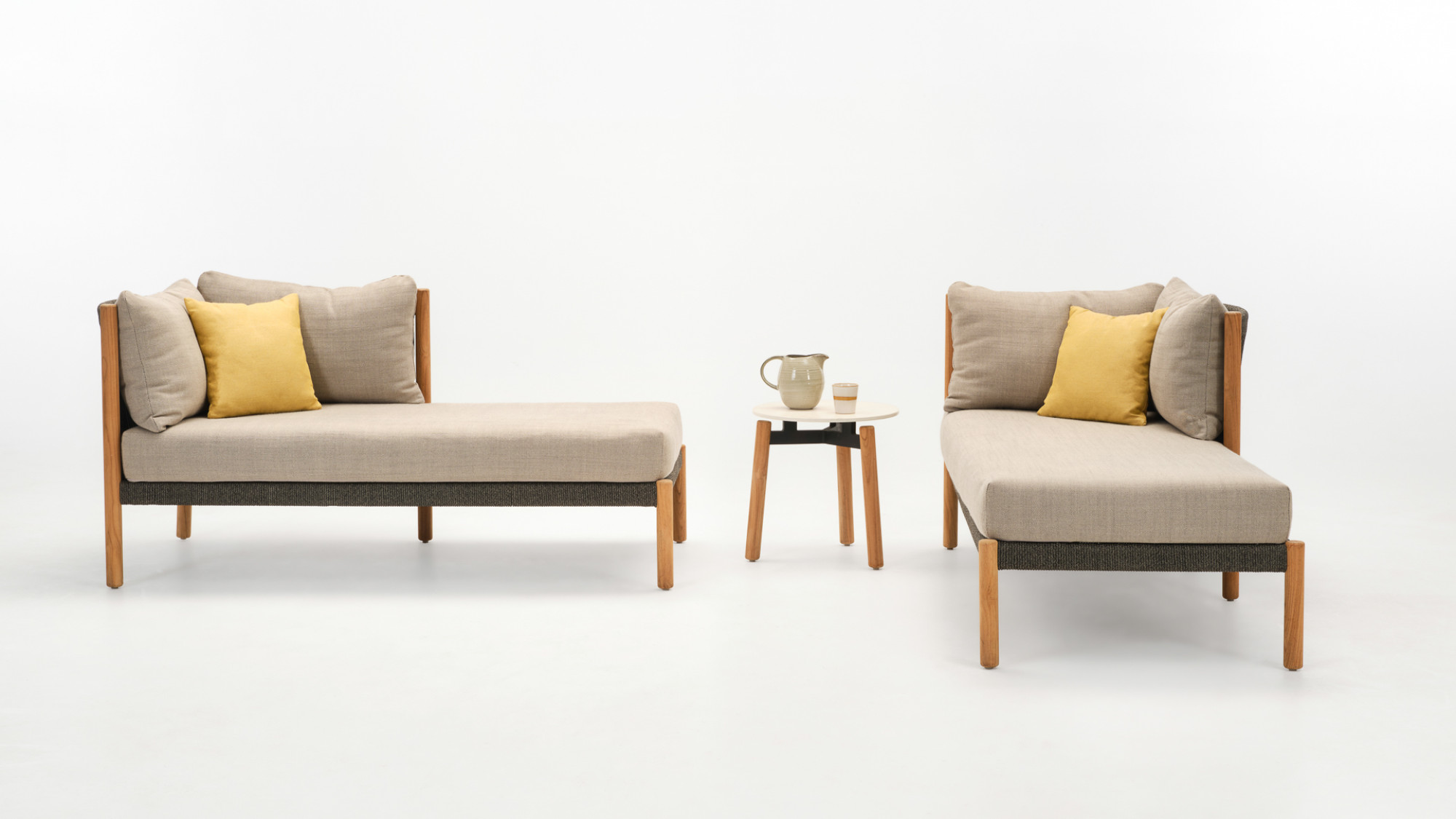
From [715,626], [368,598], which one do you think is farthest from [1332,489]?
[368,598]

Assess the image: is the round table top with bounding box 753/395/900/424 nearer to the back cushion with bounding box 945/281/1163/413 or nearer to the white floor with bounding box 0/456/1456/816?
the back cushion with bounding box 945/281/1163/413

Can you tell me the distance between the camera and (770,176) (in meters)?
5.08

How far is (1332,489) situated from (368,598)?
370 centimetres

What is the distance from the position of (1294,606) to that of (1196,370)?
840mm

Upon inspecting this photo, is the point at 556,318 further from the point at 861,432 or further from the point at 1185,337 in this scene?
the point at 1185,337

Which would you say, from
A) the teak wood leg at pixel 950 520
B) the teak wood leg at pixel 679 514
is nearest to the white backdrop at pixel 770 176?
the teak wood leg at pixel 679 514

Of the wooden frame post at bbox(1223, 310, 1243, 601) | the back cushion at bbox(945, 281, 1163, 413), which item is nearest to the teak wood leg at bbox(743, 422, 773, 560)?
the back cushion at bbox(945, 281, 1163, 413)

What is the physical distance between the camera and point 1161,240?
496 cm

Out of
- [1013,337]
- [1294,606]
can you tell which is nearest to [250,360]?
[1013,337]

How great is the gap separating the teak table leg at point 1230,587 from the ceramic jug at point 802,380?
126 centimetres

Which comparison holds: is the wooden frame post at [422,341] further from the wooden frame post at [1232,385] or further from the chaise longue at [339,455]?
the wooden frame post at [1232,385]

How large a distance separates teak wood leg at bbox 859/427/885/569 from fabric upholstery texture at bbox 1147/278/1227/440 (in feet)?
2.77

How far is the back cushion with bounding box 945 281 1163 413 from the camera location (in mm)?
3557

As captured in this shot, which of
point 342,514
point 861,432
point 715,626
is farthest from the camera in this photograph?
point 342,514
